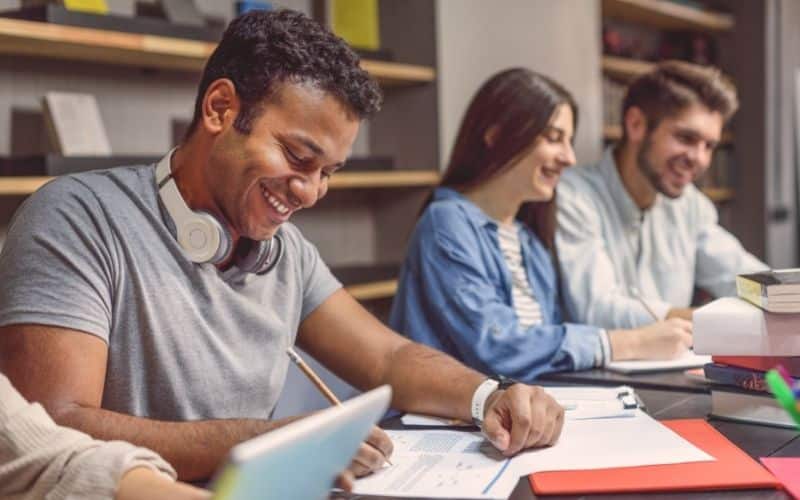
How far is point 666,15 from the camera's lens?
172 inches

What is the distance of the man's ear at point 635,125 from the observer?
290 cm

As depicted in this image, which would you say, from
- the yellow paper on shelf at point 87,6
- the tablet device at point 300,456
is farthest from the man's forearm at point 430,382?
the yellow paper on shelf at point 87,6

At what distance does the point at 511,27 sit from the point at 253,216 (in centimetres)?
236

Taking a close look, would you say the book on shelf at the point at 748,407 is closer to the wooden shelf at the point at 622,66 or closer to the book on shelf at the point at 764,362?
the book on shelf at the point at 764,362

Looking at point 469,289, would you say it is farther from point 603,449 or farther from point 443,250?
point 603,449

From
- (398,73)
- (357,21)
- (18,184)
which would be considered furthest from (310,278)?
(357,21)

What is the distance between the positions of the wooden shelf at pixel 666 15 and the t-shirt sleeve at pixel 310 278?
278 centimetres

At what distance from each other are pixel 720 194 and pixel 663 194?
2000mm

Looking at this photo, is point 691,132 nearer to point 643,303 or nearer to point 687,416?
point 643,303

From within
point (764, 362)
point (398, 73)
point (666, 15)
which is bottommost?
point (764, 362)

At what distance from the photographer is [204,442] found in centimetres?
110

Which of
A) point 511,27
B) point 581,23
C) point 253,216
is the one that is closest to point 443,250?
point 253,216

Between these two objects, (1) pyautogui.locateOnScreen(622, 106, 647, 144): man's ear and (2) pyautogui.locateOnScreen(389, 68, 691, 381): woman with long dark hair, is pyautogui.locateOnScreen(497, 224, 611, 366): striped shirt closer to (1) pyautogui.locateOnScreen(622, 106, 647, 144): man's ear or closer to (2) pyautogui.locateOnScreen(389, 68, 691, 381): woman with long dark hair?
(2) pyautogui.locateOnScreen(389, 68, 691, 381): woman with long dark hair

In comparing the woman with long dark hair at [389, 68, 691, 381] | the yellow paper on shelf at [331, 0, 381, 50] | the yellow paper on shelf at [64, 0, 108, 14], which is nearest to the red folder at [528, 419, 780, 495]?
the woman with long dark hair at [389, 68, 691, 381]
